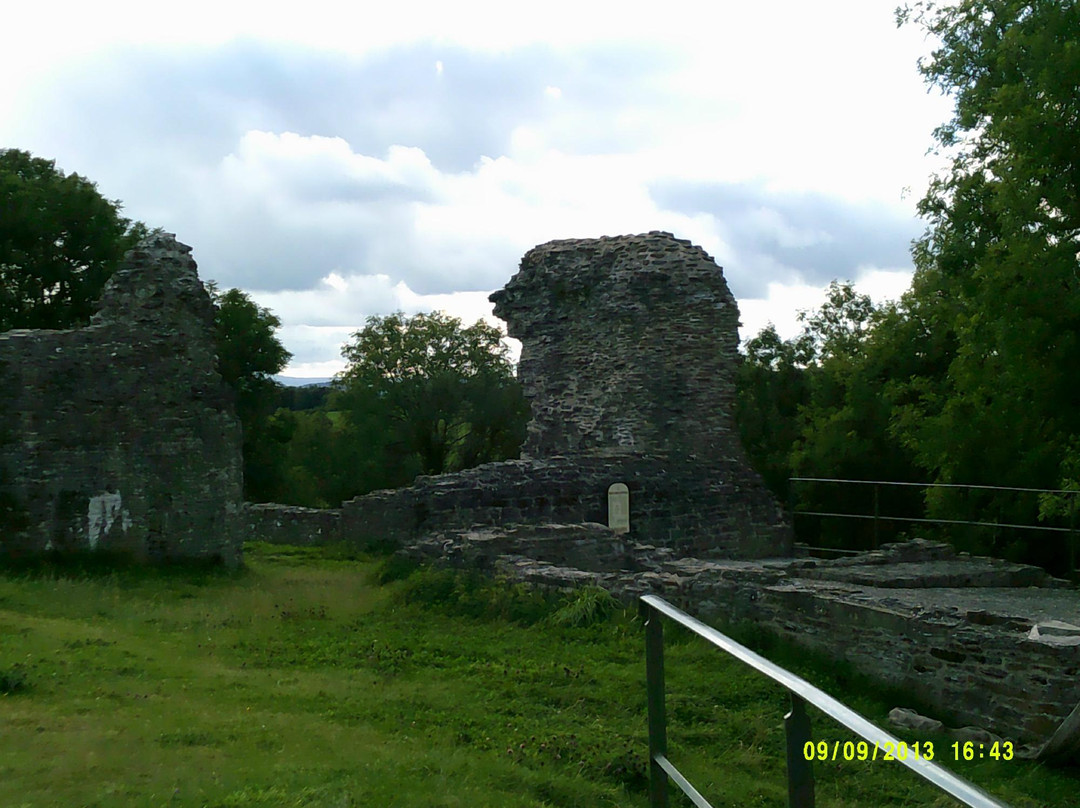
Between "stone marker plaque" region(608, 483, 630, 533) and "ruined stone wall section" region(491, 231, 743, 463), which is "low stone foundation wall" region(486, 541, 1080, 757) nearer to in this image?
"stone marker plaque" region(608, 483, 630, 533)

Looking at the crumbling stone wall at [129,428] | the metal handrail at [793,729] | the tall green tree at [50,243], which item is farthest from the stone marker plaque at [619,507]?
the tall green tree at [50,243]

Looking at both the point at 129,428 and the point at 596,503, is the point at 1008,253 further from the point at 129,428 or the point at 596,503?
the point at 129,428

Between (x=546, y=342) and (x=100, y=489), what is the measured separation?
427 inches

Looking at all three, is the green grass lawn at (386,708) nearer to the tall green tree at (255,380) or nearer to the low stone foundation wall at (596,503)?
the low stone foundation wall at (596,503)

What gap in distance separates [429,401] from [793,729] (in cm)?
4040

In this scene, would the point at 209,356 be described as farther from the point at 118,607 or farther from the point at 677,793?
the point at 677,793

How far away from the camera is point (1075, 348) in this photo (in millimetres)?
13133

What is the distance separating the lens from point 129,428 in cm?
1411

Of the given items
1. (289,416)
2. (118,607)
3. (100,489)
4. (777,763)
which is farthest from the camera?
(289,416)

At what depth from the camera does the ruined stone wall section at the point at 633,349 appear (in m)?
20.1

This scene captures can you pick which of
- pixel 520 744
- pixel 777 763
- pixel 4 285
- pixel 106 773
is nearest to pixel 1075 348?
pixel 777 763

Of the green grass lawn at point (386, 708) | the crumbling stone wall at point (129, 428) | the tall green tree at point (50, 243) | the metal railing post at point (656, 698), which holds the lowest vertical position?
the green grass lawn at point (386, 708)

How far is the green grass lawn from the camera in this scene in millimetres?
5027

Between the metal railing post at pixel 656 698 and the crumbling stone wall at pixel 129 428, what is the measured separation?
38.8 ft
